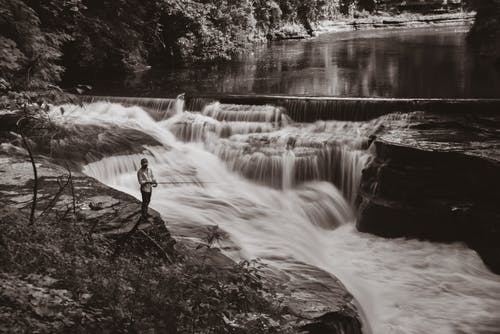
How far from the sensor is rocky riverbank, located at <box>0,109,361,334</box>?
4.12m

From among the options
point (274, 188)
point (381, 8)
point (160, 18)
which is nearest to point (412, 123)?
point (274, 188)

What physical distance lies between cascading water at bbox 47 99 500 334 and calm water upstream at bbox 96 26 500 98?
3147 millimetres

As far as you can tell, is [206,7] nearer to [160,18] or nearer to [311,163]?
[160,18]

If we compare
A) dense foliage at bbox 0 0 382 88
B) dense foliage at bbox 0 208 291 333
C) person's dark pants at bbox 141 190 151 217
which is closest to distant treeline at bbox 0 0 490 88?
dense foliage at bbox 0 0 382 88

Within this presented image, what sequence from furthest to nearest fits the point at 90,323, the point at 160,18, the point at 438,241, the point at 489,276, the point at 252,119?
the point at 160,18 → the point at 252,119 → the point at 438,241 → the point at 489,276 → the point at 90,323

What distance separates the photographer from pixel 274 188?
12.3 meters

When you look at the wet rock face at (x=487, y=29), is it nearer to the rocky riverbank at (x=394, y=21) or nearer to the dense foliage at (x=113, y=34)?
the dense foliage at (x=113, y=34)

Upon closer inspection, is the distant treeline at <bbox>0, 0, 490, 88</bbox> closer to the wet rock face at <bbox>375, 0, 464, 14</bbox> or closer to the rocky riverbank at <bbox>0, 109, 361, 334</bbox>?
the rocky riverbank at <bbox>0, 109, 361, 334</bbox>

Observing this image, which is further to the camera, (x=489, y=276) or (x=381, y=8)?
(x=381, y=8)

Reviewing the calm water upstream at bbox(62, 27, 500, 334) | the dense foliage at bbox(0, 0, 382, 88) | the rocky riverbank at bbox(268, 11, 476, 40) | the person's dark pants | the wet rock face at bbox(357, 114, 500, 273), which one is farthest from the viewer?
the rocky riverbank at bbox(268, 11, 476, 40)

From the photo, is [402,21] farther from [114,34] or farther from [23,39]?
[23,39]

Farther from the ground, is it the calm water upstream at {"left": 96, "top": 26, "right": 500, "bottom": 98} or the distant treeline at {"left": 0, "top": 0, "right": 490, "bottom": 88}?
the distant treeline at {"left": 0, "top": 0, "right": 490, "bottom": 88}

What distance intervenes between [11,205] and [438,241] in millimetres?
7759

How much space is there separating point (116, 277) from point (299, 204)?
693 cm
